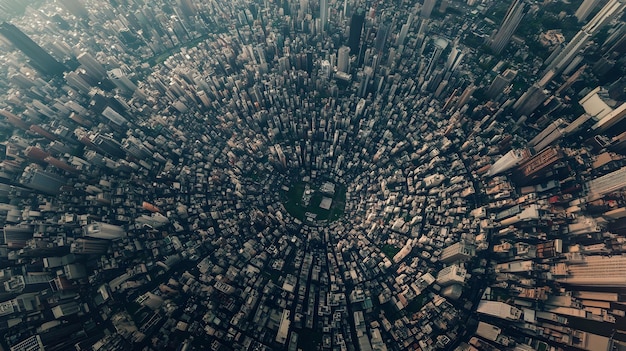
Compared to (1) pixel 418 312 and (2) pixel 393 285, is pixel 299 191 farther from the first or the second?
(1) pixel 418 312

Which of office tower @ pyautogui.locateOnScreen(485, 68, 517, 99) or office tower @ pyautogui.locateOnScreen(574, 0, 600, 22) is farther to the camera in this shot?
office tower @ pyautogui.locateOnScreen(574, 0, 600, 22)

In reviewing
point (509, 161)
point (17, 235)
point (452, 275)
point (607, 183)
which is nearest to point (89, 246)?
point (17, 235)

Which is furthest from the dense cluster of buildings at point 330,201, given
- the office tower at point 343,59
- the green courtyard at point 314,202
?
the green courtyard at point 314,202

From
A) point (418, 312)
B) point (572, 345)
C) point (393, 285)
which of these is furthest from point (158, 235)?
point (572, 345)

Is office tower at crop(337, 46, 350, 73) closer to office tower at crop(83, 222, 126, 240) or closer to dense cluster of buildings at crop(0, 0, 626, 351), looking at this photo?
dense cluster of buildings at crop(0, 0, 626, 351)

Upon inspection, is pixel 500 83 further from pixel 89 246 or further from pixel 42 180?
pixel 42 180

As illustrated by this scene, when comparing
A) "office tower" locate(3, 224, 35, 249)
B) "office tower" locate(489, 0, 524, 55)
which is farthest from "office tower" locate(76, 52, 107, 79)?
"office tower" locate(489, 0, 524, 55)

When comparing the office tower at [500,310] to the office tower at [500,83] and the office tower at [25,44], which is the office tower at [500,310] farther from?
the office tower at [25,44]
